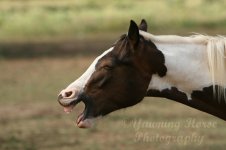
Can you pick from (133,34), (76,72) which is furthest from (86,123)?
(76,72)

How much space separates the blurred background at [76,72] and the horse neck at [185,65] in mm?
4319

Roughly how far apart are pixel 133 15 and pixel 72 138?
Answer: 18715 millimetres

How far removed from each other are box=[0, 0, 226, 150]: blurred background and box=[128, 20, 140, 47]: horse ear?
451 centimetres

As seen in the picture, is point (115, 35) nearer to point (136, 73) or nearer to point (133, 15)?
point (133, 15)

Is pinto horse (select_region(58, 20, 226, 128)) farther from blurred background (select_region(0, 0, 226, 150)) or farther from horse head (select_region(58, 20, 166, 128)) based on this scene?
blurred background (select_region(0, 0, 226, 150))

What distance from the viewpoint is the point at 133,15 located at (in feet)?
92.6

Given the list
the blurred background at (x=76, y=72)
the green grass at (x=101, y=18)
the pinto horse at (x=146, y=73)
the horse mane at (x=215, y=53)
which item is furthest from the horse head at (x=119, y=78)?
the green grass at (x=101, y=18)

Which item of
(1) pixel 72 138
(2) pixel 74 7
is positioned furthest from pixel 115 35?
(1) pixel 72 138

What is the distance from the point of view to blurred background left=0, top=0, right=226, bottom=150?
9.66 m

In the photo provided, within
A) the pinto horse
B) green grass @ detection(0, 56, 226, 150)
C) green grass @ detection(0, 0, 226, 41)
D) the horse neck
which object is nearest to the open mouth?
the pinto horse

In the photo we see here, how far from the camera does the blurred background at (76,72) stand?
31.7 feet

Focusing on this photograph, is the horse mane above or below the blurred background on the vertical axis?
above

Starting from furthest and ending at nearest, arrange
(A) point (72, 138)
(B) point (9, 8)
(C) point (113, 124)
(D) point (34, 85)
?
(B) point (9, 8)
(D) point (34, 85)
(C) point (113, 124)
(A) point (72, 138)

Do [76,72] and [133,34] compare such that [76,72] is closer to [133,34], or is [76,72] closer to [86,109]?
[86,109]
